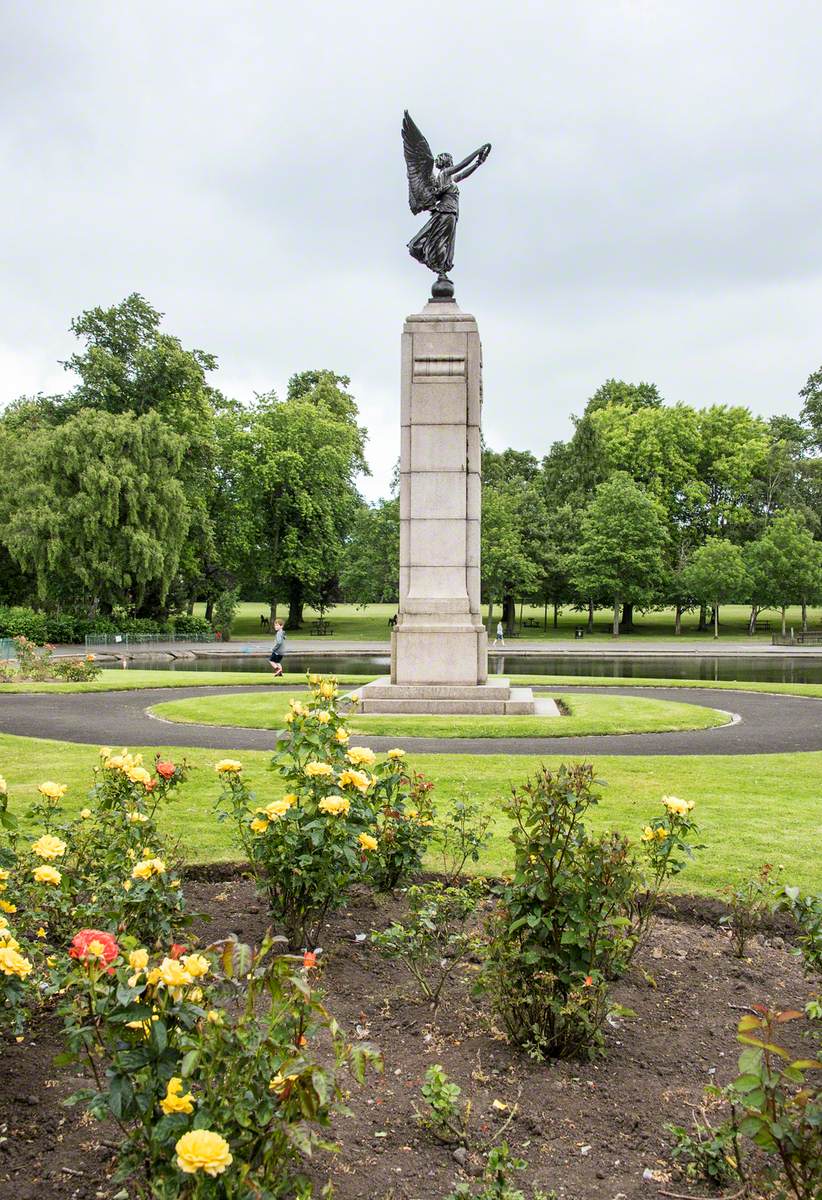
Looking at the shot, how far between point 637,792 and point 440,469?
9.77m

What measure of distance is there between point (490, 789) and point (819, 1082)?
5983mm

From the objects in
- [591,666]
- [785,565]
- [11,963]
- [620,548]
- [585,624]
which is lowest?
[591,666]

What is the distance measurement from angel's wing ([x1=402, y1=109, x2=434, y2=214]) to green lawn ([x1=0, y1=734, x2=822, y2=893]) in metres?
12.2

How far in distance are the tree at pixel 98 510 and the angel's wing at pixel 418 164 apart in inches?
1156

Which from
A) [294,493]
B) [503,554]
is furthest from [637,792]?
[294,493]

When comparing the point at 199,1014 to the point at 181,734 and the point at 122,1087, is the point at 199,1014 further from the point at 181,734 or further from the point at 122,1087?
the point at 181,734

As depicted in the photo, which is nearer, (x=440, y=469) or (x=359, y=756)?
(x=359, y=756)

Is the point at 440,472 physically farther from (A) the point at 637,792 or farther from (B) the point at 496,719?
(A) the point at 637,792

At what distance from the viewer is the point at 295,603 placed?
210 ft

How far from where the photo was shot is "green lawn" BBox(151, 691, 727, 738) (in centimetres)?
1491

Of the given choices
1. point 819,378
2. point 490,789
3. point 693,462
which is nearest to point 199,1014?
point 490,789

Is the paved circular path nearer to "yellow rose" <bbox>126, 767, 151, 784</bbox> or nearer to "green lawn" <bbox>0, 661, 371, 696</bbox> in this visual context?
"green lawn" <bbox>0, 661, 371, 696</bbox>

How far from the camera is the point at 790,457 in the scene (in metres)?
68.6

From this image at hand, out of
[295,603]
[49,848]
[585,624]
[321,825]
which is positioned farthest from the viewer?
[585,624]
